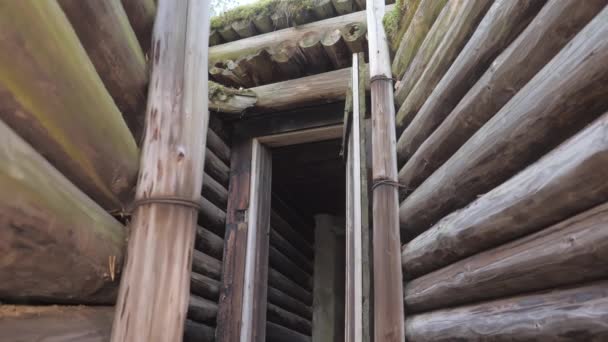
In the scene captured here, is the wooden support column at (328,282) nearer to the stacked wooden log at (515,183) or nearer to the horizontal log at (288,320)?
the horizontal log at (288,320)

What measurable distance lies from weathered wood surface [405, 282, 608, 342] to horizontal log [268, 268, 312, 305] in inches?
147

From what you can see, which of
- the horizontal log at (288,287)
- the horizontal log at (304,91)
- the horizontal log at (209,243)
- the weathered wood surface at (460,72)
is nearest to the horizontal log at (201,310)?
the horizontal log at (209,243)

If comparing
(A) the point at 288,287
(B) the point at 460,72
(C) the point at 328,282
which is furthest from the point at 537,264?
(C) the point at 328,282

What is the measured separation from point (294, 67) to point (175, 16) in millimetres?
2621

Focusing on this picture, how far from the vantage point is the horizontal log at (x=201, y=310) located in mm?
3909

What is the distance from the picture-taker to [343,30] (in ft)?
13.6

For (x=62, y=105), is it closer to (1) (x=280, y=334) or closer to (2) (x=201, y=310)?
(2) (x=201, y=310)

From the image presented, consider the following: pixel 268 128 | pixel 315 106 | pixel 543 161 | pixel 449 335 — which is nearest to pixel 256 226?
pixel 268 128

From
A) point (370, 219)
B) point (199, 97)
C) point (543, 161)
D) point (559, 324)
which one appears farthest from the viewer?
point (370, 219)

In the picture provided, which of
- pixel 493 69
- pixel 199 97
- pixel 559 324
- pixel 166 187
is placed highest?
pixel 493 69

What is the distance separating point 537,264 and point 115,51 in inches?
61.8

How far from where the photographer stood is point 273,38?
4516 mm

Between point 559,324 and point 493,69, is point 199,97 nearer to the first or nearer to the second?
point 493,69

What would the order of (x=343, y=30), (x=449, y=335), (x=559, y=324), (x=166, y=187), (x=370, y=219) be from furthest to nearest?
(x=343, y=30)
(x=370, y=219)
(x=449, y=335)
(x=166, y=187)
(x=559, y=324)
